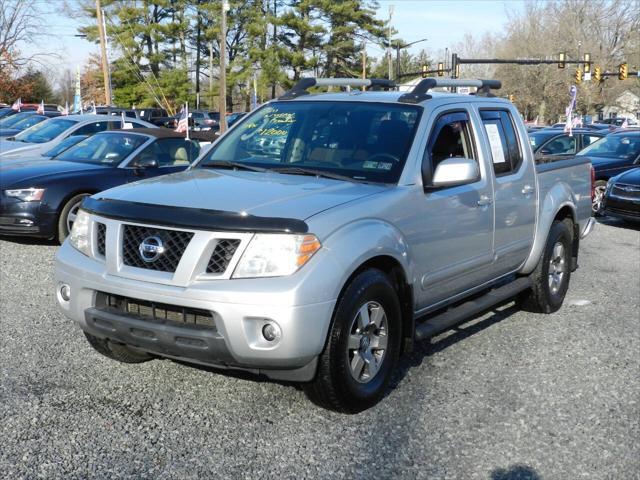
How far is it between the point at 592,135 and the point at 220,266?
15216 millimetres

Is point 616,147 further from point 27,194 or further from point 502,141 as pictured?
point 27,194

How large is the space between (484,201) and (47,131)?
1143cm

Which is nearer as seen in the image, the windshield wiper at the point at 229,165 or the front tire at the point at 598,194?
the windshield wiper at the point at 229,165

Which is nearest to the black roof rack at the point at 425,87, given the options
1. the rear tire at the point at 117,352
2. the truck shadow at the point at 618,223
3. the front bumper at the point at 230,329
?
the front bumper at the point at 230,329

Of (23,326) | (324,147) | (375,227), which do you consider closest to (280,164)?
(324,147)

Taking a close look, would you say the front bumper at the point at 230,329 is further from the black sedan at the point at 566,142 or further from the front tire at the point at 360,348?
the black sedan at the point at 566,142

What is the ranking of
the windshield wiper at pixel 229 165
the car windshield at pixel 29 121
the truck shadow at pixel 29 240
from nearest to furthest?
the windshield wiper at pixel 229 165, the truck shadow at pixel 29 240, the car windshield at pixel 29 121

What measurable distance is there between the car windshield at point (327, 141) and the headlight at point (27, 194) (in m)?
4.21

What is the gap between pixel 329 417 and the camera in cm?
423

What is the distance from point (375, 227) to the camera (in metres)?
4.18

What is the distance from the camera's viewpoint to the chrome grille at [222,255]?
377 cm

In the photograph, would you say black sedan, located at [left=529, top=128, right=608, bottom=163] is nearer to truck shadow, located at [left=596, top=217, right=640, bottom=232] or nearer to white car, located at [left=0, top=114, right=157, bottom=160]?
truck shadow, located at [left=596, top=217, right=640, bottom=232]

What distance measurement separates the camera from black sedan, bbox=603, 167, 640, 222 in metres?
12.6

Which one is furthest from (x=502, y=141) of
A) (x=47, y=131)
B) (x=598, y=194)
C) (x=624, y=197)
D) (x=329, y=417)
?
(x=47, y=131)
